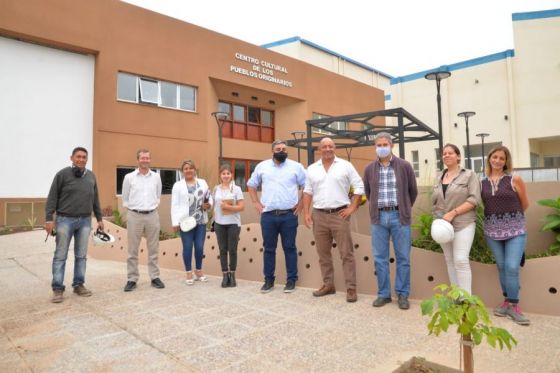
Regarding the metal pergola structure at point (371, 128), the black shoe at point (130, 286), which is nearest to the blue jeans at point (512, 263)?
the metal pergola structure at point (371, 128)

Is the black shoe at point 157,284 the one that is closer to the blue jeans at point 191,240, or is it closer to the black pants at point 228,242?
the blue jeans at point 191,240

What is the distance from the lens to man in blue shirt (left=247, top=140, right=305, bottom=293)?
484 cm

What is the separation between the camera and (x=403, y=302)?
401cm

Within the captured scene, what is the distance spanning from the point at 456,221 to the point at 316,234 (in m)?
1.58

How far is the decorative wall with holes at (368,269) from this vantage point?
3676 mm

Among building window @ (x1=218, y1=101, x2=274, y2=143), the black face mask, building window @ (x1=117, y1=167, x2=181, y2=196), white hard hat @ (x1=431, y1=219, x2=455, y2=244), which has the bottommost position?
white hard hat @ (x1=431, y1=219, x2=455, y2=244)

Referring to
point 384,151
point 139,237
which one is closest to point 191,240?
point 139,237

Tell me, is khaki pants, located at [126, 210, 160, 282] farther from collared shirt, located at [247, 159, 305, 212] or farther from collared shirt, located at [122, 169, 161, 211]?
collared shirt, located at [247, 159, 305, 212]

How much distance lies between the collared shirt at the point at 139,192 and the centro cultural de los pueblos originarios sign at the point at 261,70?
1270 cm

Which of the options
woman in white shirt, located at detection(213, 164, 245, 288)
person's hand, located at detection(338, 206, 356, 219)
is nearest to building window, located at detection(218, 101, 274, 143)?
woman in white shirt, located at detection(213, 164, 245, 288)

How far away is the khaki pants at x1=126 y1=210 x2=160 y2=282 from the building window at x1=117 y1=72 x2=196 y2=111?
33.2 ft

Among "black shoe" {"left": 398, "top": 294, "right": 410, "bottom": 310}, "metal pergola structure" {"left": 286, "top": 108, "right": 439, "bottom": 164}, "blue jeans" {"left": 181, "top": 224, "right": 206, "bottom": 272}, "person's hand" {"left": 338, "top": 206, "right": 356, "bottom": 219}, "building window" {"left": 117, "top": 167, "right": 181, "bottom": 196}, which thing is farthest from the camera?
"building window" {"left": 117, "top": 167, "right": 181, "bottom": 196}

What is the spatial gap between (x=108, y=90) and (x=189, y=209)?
10.2 metres

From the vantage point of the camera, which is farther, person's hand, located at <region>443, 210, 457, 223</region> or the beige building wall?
the beige building wall
